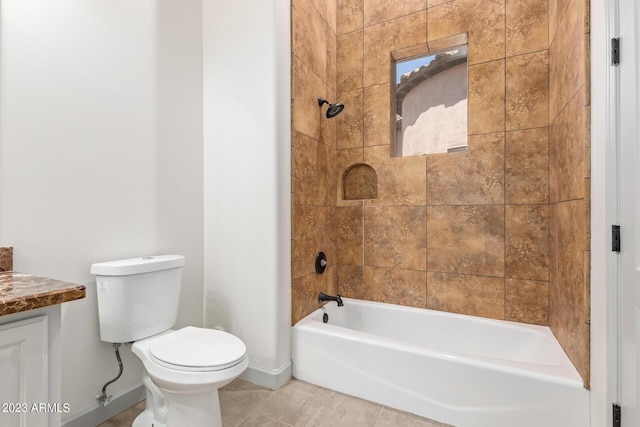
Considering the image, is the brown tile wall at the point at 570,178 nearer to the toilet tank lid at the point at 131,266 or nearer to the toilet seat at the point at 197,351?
the toilet seat at the point at 197,351

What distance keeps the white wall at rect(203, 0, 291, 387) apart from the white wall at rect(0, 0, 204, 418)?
0.15m

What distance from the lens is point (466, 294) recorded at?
6.74ft

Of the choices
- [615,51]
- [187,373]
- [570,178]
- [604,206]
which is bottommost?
[187,373]

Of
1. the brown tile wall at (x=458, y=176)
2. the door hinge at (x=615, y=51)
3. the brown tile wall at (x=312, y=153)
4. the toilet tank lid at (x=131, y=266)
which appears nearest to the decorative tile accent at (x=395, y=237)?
the brown tile wall at (x=458, y=176)

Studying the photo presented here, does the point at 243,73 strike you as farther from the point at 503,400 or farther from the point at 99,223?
the point at 503,400

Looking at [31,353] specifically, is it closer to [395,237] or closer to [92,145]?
[92,145]

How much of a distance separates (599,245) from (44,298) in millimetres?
1846

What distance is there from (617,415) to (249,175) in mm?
1966

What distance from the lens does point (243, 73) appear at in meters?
1.90

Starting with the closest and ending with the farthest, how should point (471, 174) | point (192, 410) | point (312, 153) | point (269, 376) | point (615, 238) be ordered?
point (615, 238) < point (192, 410) < point (269, 376) < point (471, 174) < point (312, 153)

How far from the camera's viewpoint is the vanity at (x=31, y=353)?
0.77m

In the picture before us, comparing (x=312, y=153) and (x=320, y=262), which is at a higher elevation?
(x=312, y=153)

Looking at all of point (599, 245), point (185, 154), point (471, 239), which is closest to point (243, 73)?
point (185, 154)

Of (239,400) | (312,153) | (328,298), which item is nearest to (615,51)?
(312,153)
